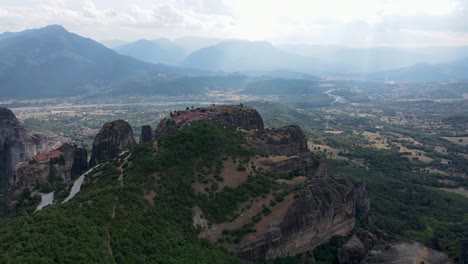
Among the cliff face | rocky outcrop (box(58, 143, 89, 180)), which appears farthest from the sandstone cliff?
the cliff face

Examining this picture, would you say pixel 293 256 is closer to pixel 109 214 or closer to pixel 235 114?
pixel 109 214

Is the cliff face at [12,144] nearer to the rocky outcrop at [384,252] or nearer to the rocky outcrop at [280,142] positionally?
the rocky outcrop at [280,142]

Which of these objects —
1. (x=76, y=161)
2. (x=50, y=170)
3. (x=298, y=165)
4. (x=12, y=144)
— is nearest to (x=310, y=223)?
(x=298, y=165)

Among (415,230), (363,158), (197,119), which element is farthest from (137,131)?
(415,230)

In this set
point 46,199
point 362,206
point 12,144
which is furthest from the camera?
point 12,144

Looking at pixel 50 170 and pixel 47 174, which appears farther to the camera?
pixel 50 170

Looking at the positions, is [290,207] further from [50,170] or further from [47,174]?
[50,170]
